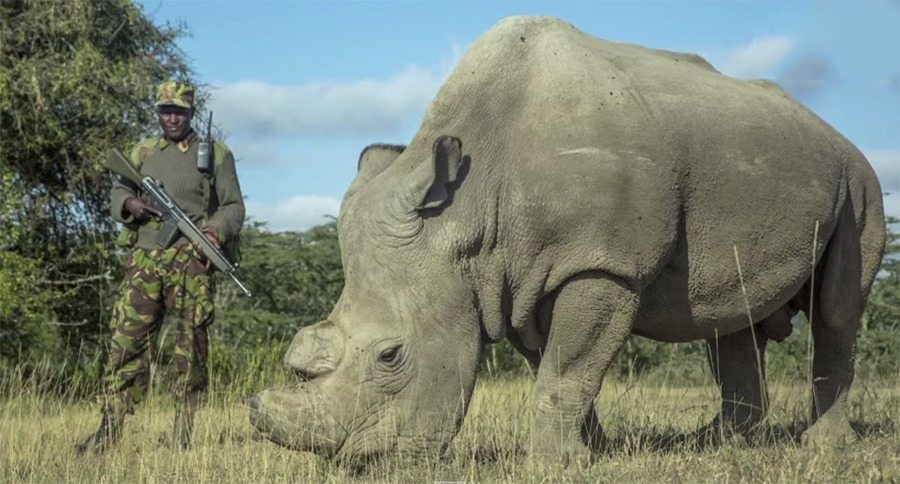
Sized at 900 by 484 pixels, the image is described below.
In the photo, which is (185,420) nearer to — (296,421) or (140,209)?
(140,209)

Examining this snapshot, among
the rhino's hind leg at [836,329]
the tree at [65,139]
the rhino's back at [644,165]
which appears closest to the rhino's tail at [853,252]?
the rhino's hind leg at [836,329]

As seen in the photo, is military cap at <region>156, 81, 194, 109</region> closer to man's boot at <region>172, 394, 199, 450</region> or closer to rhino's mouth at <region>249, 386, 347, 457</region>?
man's boot at <region>172, 394, 199, 450</region>

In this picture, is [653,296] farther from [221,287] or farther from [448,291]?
[221,287]

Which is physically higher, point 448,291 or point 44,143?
point 44,143

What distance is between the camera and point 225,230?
8891 millimetres

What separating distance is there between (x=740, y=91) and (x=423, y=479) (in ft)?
10.4

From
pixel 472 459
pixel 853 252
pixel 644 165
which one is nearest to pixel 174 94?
pixel 644 165

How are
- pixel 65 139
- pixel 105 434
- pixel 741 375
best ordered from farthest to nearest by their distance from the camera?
pixel 65 139 < pixel 741 375 < pixel 105 434

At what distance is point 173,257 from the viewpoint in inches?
345

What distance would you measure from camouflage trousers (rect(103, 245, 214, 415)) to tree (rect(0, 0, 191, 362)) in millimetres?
6268

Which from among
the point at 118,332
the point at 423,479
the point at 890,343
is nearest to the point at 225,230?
the point at 118,332

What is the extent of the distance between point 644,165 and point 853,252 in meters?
2.08

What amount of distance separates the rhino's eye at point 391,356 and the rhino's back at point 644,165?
2.75 feet

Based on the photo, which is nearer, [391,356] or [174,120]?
→ [391,356]
